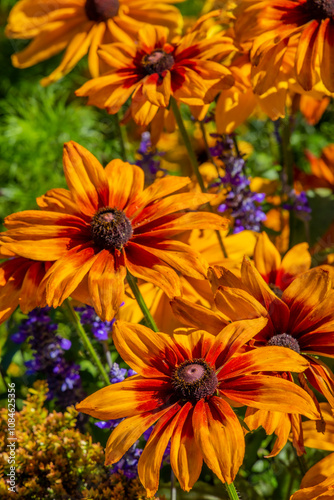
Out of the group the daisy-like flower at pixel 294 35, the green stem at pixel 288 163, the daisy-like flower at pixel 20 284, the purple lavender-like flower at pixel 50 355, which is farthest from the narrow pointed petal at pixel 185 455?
the green stem at pixel 288 163

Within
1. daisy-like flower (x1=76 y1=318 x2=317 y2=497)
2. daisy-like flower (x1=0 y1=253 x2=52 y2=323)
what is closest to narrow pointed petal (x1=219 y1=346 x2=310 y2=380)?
daisy-like flower (x1=76 y1=318 x2=317 y2=497)

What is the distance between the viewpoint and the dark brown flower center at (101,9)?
108 cm

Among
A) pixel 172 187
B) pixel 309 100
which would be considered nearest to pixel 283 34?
pixel 172 187

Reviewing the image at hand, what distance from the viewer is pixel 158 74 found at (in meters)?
0.87

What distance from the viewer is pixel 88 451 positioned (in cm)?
81

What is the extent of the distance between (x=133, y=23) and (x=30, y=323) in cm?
54

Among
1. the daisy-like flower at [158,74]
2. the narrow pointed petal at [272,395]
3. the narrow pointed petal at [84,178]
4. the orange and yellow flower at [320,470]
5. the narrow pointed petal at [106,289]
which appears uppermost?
the daisy-like flower at [158,74]

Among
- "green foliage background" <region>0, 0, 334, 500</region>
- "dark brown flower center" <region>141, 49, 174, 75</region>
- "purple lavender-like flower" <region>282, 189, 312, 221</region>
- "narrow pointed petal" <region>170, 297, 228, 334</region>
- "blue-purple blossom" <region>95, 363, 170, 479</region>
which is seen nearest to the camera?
"narrow pointed petal" <region>170, 297, 228, 334</region>

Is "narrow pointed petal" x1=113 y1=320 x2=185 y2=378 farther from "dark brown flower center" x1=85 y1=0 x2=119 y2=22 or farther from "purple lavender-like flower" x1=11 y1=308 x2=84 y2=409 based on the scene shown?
"dark brown flower center" x1=85 y1=0 x2=119 y2=22

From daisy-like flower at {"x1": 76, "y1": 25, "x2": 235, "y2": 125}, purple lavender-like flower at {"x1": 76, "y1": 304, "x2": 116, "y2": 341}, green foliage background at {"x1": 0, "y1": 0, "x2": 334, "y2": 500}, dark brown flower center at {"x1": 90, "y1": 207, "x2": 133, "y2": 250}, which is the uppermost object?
daisy-like flower at {"x1": 76, "y1": 25, "x2": 235, "y2": 125}

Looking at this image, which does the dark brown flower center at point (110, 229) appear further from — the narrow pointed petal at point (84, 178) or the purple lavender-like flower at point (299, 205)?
the purple lavender-like flower at point (299, 205)

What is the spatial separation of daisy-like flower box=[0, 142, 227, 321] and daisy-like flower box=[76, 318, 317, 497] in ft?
0.19

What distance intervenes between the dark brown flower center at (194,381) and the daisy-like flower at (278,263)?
21 cm

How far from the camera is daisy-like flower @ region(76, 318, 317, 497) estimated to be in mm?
564
